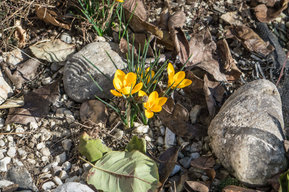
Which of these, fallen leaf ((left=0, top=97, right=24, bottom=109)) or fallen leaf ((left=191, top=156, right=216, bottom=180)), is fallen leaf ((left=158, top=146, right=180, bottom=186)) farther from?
fallen leaf ((left=0, top=97, right=24, bottom=109))

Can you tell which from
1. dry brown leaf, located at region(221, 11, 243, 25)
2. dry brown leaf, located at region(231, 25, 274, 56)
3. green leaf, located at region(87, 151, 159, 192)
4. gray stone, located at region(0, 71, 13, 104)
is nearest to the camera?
green leaf, located at region(87, 151, 159, 192)

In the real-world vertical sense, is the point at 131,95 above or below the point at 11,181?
above

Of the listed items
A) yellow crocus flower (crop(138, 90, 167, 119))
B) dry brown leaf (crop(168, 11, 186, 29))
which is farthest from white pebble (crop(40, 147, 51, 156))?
dry brown leaf (crop(168, 11, 186, 29))

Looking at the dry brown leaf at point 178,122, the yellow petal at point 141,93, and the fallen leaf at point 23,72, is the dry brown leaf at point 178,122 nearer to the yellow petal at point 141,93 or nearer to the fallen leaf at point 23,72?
the yellow petal at point 141,93

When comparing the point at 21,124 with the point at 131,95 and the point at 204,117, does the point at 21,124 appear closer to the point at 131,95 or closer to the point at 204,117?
the point at 131,95

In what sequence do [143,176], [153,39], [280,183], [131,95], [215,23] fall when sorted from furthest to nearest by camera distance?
1. [215,23]
2. [153,39]
3. [131,95]
4. [143,176]
5. [280,183]

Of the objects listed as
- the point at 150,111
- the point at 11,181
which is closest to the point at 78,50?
the point at 150,111

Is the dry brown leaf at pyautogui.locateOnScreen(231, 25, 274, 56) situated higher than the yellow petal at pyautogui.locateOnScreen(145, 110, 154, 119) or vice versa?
the dry brown leaf at pyautogui.locateOnScreen(231, 25, 274, 56)

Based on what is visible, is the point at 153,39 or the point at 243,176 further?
the point at 153,39
